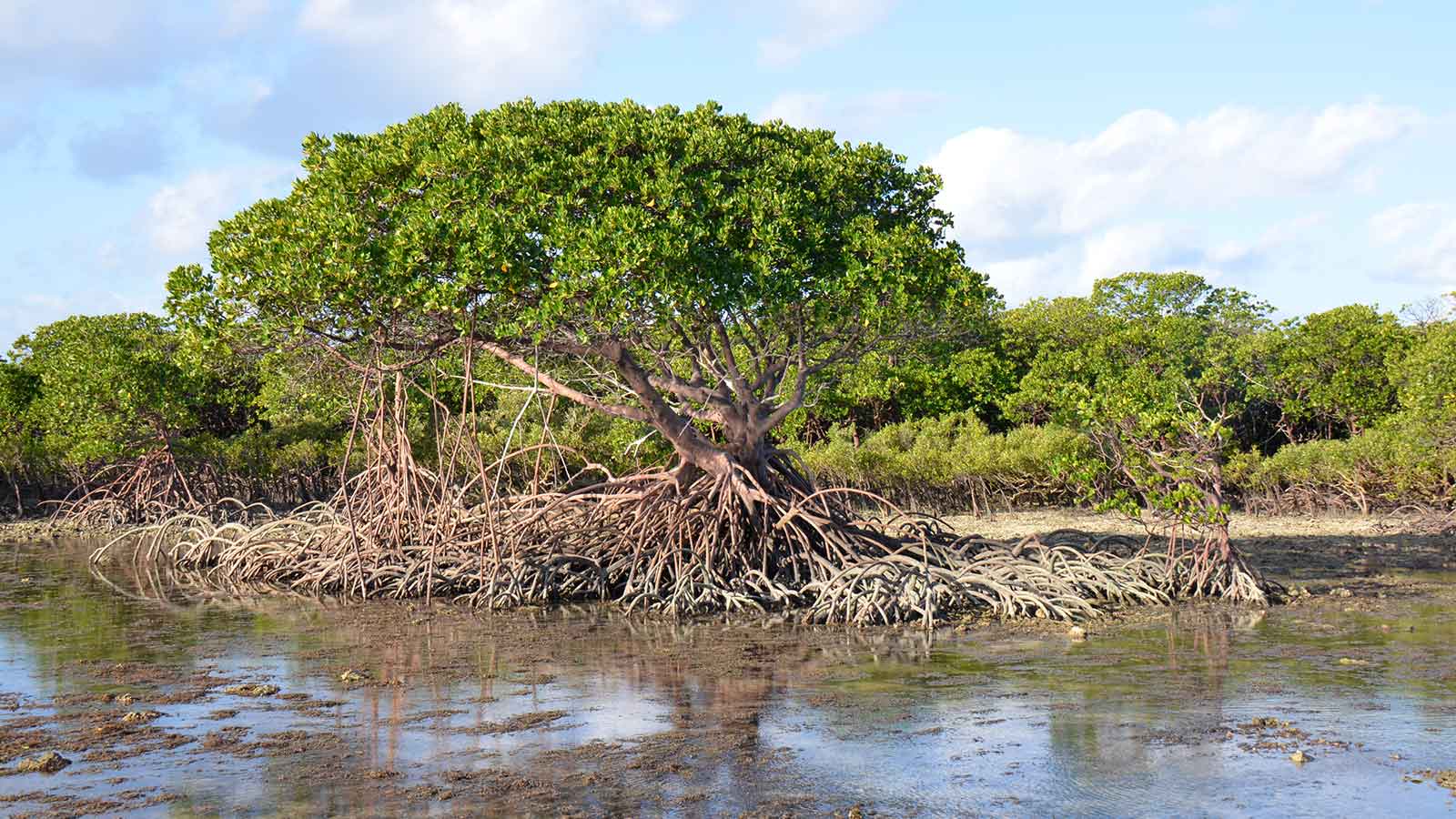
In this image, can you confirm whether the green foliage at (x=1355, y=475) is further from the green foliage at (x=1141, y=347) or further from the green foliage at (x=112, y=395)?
the green foliage at (x=112, y=395)

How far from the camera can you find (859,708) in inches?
330

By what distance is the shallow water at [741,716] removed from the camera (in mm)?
6465

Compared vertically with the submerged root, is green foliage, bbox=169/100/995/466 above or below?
above

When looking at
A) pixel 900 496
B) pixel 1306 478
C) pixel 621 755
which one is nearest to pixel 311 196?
pixel 621 755

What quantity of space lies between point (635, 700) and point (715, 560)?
489 centimetres

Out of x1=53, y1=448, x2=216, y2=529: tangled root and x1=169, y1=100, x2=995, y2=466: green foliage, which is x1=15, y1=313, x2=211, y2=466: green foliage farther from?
x1=169, y1=100, x2=995, y2=466: green foliage

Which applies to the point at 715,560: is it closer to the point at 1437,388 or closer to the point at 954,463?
the point at 1437,388

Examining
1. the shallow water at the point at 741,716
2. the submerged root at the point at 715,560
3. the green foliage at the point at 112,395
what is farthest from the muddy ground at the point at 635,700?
the green foliage at the point at 112,395

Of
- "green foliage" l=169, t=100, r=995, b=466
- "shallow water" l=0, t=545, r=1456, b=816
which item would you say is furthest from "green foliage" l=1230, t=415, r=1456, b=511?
"green foliage" l=169, t=100, r=995, b=466

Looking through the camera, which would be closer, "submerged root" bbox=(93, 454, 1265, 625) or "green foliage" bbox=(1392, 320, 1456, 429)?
"submerged root" bbox=(93, 454, 1265, 625)

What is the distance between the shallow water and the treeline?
20.9 feet

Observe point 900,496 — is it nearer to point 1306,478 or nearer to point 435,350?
point 1306,478

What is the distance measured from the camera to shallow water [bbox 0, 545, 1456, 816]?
255 inches

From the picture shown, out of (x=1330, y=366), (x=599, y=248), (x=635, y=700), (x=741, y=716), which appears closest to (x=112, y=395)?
(x=599, y=248)
